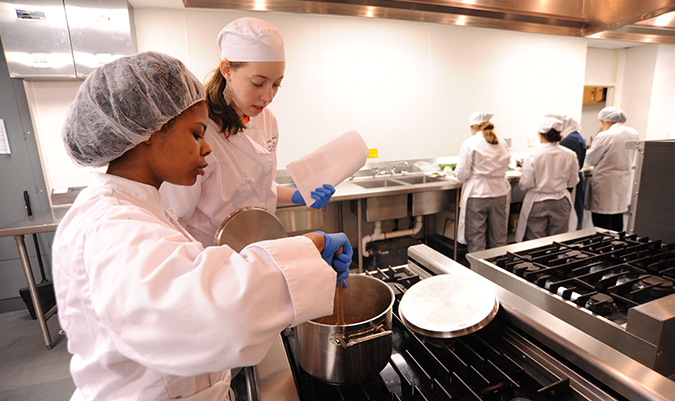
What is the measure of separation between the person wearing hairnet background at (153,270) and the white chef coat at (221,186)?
0.41 metres

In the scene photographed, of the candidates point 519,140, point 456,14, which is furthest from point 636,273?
point 519,140

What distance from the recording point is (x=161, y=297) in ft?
1.43

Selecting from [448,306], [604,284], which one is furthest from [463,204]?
[448,306]

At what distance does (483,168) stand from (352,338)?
9.52 feet

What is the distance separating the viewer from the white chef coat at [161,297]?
44cm

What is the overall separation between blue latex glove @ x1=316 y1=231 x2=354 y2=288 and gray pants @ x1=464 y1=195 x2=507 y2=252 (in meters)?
2.75

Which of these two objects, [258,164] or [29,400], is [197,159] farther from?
[29,400]

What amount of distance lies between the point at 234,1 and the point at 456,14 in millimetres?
583

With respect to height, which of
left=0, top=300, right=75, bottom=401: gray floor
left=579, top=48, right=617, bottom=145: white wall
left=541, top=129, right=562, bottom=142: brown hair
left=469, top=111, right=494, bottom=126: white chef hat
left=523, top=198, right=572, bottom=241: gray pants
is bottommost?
left=0, top=300, right=75, bottom=401: gray floor

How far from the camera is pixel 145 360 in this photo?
466 millimetres

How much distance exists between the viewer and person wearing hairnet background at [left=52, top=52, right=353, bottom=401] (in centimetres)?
44

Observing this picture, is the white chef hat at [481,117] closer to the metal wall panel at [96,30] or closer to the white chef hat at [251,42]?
the white chef hat at [251,42]

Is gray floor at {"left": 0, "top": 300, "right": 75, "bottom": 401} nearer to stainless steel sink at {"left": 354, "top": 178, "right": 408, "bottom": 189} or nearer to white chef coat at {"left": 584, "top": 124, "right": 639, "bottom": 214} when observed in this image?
stainless steel sink at {"left": 354, "top": 178, "right": 408, "bottom": 189}

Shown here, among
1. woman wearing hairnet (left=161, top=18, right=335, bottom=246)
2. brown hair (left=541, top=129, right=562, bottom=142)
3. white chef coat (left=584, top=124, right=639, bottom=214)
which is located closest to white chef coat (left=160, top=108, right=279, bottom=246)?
woman wearing hairnet (left=161, top=18, right=335, bottom=246)
